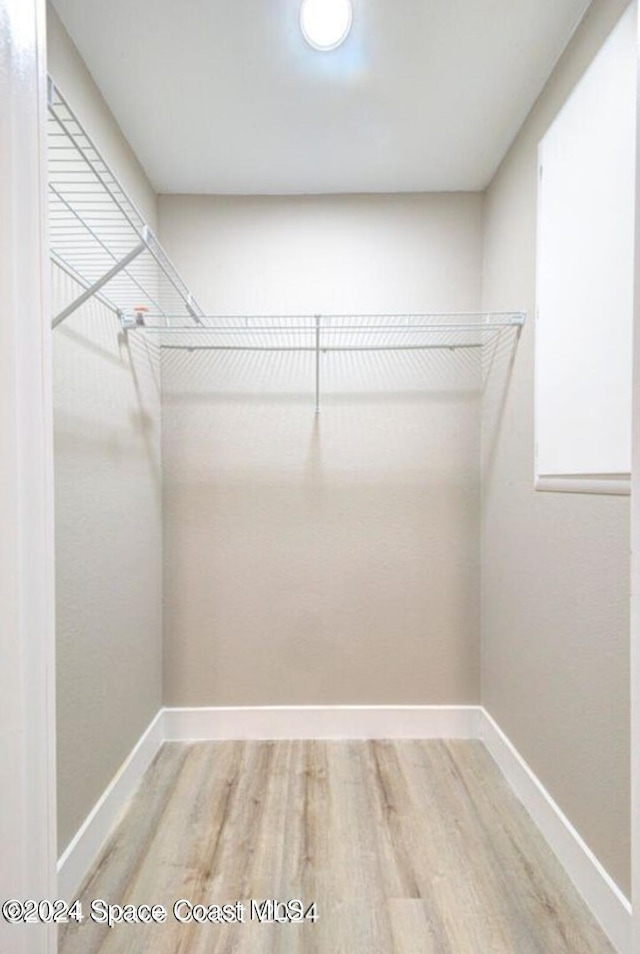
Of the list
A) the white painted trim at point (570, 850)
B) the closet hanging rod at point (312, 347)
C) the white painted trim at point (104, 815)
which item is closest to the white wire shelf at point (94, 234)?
the closet hanging rod at point (312, 347)

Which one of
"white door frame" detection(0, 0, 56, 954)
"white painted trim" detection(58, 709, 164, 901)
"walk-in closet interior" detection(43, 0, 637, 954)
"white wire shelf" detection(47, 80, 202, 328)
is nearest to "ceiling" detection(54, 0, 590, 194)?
"walk-in closet interior" detection(43, 0, 637, 954)

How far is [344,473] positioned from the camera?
1.94 meters

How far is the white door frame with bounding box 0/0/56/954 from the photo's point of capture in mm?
563

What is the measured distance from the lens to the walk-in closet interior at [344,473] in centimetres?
115

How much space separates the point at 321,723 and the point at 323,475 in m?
1.04

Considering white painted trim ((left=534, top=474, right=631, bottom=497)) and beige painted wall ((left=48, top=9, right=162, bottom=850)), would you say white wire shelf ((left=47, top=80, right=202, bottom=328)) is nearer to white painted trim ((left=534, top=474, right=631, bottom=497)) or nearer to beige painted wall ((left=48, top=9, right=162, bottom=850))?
beige painted wall ((left=48, top=9, right=162, bottom=850))

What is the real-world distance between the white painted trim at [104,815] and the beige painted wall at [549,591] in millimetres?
1348

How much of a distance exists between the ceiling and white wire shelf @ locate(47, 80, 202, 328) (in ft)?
0.87

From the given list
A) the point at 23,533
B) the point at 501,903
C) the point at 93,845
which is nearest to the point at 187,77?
the point at 23,533

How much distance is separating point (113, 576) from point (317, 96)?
1630 millimetres

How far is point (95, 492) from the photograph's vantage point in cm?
138

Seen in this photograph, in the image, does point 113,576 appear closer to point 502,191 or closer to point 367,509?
point 367,509

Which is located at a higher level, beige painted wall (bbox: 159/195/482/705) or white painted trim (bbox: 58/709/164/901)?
beige painted wall (bbox: 159/195/482/705)

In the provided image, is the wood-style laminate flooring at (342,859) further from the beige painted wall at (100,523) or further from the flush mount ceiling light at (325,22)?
the flush mount ceiling light at (325,22)
